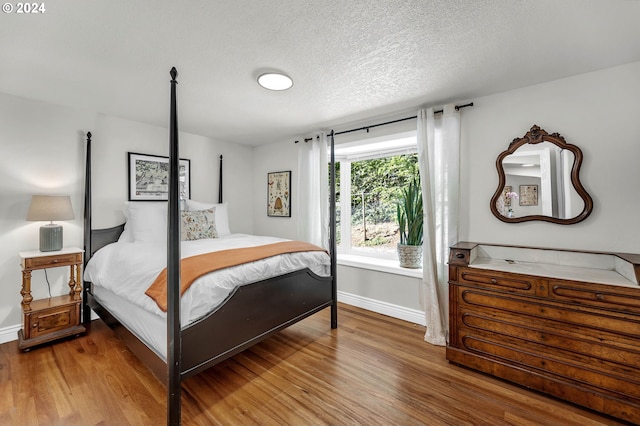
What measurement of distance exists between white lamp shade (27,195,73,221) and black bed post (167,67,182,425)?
187 centimetres

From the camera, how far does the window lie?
340 centimetres

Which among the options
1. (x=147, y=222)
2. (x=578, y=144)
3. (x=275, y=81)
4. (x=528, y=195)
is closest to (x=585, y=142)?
(x=578, y=144)

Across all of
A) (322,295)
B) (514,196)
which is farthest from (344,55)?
(322,295)

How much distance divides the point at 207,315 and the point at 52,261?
187cm

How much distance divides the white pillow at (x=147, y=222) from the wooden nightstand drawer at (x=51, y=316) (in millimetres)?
785

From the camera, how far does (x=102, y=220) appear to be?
2.99 m

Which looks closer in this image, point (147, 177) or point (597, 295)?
point (597, 295)

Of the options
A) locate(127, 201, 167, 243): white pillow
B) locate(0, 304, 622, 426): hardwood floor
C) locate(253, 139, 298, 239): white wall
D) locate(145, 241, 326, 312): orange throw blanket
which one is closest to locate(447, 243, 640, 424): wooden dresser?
locate(0, 304, 622, 426): hardwood floor

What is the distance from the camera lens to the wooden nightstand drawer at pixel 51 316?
2.34 meters

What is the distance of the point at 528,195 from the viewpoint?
2.30 meters

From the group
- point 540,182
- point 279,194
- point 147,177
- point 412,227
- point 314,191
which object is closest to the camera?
point 540,182

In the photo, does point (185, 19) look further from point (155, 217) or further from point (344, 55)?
point (155, 217)

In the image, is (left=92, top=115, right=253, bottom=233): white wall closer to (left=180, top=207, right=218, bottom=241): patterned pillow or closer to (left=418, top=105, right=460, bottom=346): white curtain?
(left=180, top=207, right=218, bottom=241): patterned pillow

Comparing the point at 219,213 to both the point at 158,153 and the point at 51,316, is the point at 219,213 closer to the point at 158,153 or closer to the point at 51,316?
the point at 158,153
